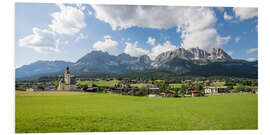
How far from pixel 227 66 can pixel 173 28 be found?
4.34 metres

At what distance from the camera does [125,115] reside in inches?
184

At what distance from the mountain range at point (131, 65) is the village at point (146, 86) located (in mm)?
389

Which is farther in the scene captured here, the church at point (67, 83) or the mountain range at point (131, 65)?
the church at point (67, 83)

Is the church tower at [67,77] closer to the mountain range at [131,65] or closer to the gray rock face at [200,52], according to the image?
the mountain range at [131,65]

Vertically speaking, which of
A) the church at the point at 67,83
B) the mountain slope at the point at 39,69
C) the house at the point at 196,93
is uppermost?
the mountain slope at the point at 39,69

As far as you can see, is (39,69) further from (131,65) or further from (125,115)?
(131,65)

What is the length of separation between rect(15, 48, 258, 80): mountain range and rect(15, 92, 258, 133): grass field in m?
0.94

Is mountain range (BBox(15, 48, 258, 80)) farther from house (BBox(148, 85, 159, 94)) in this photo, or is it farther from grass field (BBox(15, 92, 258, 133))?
house (BBox(148, 85, 159, 94))

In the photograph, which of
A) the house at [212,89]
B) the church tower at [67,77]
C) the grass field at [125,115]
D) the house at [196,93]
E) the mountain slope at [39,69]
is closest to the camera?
the grass field at [125,115]

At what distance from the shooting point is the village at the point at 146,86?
6000 mm

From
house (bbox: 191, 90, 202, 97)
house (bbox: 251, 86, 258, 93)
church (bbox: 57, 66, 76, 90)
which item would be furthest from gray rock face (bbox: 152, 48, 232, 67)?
church (bbox: 57, 66, 76, 90)

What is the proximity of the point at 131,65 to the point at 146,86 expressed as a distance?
4.08 ft

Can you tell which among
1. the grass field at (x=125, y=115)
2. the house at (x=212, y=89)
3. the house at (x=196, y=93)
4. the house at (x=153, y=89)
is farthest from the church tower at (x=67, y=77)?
the house at (x=212, y=89)
